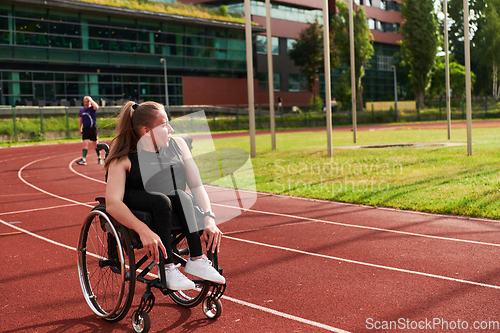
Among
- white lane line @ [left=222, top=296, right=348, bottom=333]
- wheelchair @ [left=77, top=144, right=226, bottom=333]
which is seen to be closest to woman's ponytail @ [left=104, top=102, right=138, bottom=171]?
wheelchair @ [left=77, top=144, right=226, bottom=333]

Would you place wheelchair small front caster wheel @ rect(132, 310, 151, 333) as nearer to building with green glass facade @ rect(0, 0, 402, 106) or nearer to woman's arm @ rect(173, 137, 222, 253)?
woman's arm @ rect(173, 137, 222, 253)

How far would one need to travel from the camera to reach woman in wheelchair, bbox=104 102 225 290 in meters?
3.82

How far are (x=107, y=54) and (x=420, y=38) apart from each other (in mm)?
Answer: 30339

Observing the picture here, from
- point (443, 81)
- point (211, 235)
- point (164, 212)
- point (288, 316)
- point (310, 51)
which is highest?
point (310, 51)

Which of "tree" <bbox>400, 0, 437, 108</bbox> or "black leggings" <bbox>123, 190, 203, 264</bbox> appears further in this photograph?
"tree" <bbox>400, 0, 437, 108</bbox>

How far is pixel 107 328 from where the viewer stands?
4043 mm

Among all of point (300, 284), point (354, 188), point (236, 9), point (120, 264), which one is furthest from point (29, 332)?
point (236, 9)

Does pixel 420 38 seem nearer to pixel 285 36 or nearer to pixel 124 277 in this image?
pixel 285 36

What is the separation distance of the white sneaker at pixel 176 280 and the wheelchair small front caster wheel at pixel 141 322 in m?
0.26

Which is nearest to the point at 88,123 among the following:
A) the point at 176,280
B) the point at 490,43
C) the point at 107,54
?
the point at 176,280

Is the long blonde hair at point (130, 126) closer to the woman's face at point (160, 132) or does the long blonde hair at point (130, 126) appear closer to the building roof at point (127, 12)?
the woman's face at point (160, 132)

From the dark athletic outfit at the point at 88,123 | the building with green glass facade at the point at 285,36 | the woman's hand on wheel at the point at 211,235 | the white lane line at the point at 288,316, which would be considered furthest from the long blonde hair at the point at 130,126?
the building with green glass facade at the point at 285,36

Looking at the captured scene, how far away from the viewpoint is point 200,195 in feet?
13.7

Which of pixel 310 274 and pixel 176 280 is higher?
pixel 176 280
